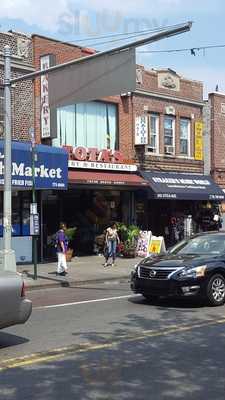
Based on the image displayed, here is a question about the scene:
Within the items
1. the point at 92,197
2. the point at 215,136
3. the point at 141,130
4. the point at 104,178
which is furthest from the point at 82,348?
the point at 215,136

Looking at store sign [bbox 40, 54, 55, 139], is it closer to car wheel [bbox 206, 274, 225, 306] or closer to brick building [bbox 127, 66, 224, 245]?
brick building [bbox 127, 66, 224, 245]

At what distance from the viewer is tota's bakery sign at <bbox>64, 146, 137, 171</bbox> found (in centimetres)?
2302

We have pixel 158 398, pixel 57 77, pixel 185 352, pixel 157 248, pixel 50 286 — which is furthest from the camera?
pixel 157 248

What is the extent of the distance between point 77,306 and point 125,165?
13155 mm

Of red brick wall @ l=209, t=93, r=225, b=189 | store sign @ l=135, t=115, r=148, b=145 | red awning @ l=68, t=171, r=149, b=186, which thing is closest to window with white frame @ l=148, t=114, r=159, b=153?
store sign @ l=135, t=115, r=148, b=145

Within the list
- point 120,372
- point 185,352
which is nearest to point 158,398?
point 120,372

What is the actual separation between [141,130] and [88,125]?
2.45 meters

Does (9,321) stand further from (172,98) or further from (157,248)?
(172,98)

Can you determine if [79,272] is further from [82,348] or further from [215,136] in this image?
[215,136]

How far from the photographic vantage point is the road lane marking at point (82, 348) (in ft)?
23.7

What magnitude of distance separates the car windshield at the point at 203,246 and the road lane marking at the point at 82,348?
2.92 m

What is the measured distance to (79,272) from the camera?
768 inches

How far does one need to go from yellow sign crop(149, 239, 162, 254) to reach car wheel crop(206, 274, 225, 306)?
1163 centimetres

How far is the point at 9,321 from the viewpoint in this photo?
799 centimetres
